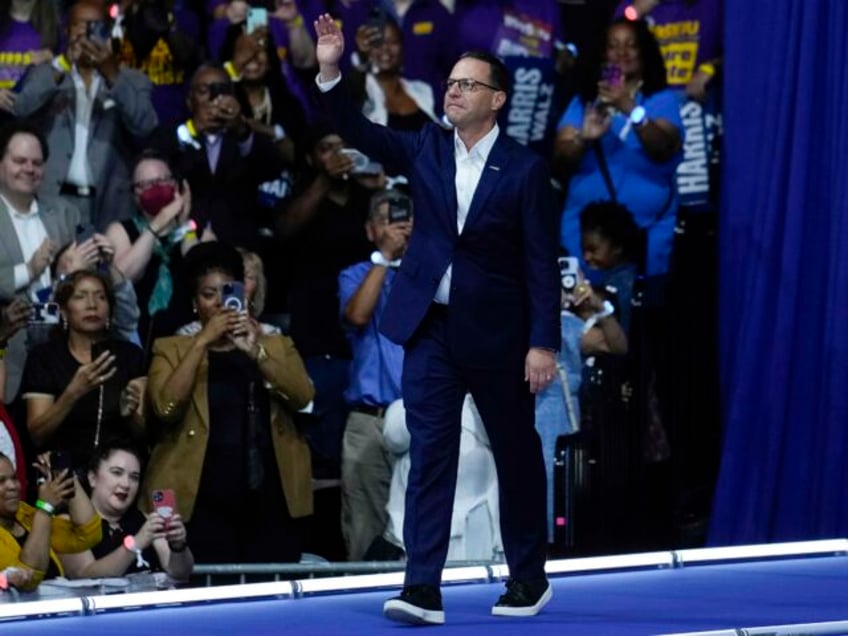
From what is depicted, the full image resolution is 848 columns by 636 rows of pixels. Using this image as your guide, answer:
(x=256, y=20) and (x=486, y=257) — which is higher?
(x=256, y=20)

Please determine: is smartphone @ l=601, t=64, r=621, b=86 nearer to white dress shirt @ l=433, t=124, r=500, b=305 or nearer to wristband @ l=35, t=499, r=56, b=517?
A: white dress shirt @ l=433, t=124, r=500, b=305

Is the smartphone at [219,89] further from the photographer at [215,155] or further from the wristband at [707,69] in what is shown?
the wristband at [707,69]

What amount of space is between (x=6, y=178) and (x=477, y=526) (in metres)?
2.30

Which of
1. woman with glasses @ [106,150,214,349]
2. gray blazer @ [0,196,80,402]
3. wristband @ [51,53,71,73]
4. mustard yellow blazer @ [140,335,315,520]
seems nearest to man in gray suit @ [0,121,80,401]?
gray blazer @ [0,196,80,402]

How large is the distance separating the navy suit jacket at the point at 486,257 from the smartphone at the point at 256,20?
3.21 m

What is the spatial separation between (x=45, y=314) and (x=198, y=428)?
2.43ft

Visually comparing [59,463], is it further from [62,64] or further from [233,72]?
[233,72]

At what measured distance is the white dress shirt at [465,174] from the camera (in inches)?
237

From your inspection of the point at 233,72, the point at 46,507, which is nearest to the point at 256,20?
the point at 233,72

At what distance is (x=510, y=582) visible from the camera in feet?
20.2

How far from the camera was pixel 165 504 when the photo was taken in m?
7.14

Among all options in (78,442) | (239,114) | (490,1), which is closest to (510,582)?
(78,442)

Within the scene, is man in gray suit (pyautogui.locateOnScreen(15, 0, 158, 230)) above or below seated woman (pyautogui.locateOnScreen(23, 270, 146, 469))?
above

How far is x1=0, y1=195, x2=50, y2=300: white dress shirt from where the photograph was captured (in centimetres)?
814
